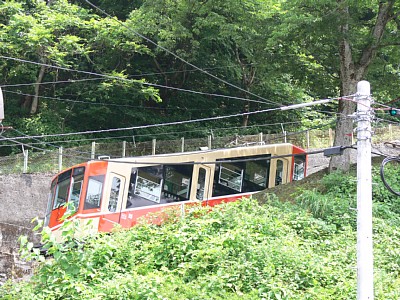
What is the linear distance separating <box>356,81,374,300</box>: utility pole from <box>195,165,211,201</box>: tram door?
993 centimetres

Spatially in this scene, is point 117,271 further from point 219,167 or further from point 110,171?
point 219,167

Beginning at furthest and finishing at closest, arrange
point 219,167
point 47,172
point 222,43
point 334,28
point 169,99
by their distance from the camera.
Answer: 1. point 169,99
2. point 222,43
3. point 47,172
4. point 219,167
5. point 334,28

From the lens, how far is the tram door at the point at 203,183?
1908 centimetres

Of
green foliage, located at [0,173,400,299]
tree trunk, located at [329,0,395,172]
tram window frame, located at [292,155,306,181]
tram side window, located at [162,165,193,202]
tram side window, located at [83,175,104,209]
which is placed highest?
tree trunk, located at [329,0,395,172]

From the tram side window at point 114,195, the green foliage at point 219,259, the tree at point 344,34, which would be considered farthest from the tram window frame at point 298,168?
the tram side window at point 114,195

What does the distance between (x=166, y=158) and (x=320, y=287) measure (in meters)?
8.52

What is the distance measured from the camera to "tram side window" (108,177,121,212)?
16719 mm

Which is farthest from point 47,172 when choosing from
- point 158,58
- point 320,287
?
point 320,287

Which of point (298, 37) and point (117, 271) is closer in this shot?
point (117, 271)

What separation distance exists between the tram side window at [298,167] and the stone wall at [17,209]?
33.9 ft

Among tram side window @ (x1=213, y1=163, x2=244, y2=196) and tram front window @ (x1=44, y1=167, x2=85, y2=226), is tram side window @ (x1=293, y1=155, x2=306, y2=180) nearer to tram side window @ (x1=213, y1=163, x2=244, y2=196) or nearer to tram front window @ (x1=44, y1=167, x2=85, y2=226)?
tram side window @ (x1=213, y1=163, x2=244, y2=196)

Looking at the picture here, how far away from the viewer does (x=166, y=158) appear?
1839 centimetres

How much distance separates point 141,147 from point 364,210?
18.2 meters

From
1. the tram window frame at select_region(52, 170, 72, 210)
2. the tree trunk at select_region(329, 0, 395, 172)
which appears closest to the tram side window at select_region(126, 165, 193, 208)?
the tram window frame at select_region(52, 170, 72, 210)
